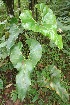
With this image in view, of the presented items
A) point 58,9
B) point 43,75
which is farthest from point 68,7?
point 43,75

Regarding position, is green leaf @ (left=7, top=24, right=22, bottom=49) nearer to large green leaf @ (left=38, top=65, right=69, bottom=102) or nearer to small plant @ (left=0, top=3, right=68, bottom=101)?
small plant @ (left=0, top=3, right=68, bottom=101)

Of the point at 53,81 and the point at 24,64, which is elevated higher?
the point at 24,64

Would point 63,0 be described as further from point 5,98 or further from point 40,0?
point 5,98

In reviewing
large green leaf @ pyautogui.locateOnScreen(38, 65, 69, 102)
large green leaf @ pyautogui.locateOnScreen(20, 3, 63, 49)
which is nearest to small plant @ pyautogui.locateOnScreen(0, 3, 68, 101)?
large green leaf @ pyautogui.locateOnScreen(20, 3, 63, 49)

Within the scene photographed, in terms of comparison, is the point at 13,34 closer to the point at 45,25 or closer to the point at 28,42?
the point at 28,42

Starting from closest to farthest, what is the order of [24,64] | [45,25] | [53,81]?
[45,25], [24,64], [53,81]

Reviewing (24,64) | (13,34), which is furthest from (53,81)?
(13,34)
